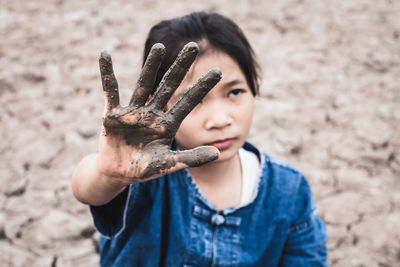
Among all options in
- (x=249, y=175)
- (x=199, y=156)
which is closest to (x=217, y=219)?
(x=249, y=175)

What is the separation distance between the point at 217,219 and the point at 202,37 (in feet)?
1.92

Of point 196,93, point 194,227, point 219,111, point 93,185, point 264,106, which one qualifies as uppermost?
point 196,93

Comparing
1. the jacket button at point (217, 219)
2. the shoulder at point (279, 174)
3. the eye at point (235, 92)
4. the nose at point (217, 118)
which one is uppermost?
the eye at point (235, 92)

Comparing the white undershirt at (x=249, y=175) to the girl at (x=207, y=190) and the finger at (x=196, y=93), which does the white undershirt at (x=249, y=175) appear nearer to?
the girl at (x=207, y=190)

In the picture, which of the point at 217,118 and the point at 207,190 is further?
Answer: the point at 207,190

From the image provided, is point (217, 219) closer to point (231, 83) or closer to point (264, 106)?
point (231, 83)

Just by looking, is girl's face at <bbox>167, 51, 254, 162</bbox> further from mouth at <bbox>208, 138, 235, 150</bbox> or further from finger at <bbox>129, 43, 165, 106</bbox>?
finger at <bbox>129, 43, 165, 106</bbox>

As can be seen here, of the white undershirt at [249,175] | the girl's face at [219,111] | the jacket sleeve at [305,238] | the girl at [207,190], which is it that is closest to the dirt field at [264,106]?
the jacket sleeve at [305,238]

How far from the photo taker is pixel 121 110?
0.85m

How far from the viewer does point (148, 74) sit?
2.77 feet

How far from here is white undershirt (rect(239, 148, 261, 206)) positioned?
4.39 feet

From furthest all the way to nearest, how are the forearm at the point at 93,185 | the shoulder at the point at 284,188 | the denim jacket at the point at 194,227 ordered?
the shoulder at the point at 284,188, the denim jacket at the point at 194,227, the forearm at the point at 93,185

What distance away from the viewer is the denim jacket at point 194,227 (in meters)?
1.20

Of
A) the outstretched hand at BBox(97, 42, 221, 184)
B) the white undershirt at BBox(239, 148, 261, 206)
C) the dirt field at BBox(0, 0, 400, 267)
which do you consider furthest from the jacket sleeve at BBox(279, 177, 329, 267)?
the outstretched hand at BBox(97, 42, 221, 184)
